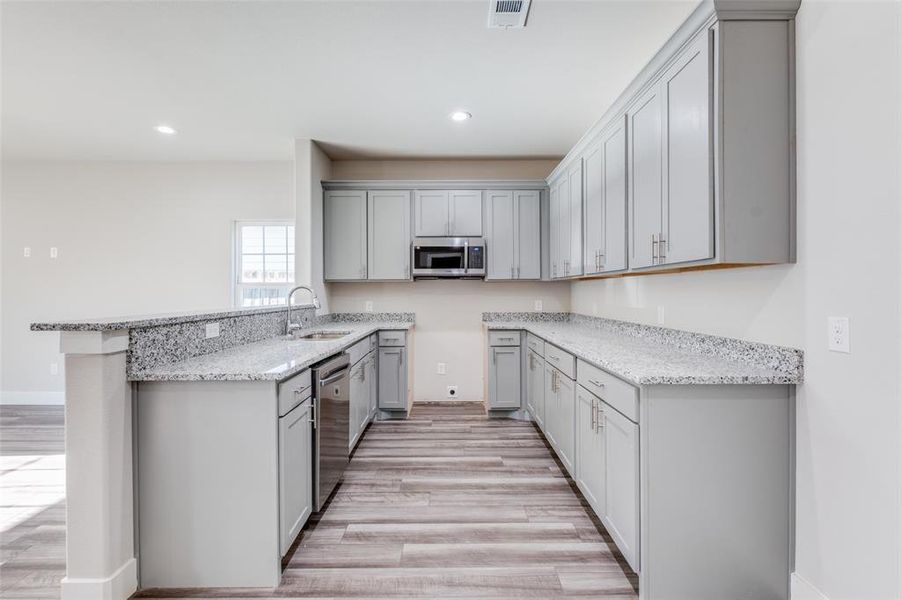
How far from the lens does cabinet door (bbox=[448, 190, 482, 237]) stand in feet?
14.9

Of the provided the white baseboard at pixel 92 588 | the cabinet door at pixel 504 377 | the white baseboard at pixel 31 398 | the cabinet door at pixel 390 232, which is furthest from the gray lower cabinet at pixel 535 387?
the white baseboard at pixel 31 398

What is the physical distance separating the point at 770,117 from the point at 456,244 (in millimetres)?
3012

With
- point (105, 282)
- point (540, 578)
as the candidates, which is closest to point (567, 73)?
point (540, 578)

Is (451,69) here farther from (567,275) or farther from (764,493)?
Result: (764,493)

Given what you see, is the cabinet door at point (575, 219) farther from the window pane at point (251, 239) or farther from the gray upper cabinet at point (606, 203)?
the window pane at point (251, 239)

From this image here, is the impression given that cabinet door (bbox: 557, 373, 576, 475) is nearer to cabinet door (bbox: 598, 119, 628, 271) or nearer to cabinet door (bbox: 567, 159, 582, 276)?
cabinet door (bbox: 598, 119, 628, 271)

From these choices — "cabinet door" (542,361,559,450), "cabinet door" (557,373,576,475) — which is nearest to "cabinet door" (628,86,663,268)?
"cabinet door" (557,373,576,475)

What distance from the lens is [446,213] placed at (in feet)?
14.9

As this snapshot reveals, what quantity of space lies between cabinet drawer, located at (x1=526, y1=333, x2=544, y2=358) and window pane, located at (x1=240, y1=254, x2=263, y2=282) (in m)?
3.24

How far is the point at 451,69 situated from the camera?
2816 millimetres

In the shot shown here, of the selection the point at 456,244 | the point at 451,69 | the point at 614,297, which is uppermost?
the point at 451,69

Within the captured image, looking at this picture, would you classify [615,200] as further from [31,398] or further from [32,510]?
[31,398]

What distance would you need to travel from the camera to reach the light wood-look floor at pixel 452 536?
1.84 metres

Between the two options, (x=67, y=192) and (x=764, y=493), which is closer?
(x=764, y=493)
